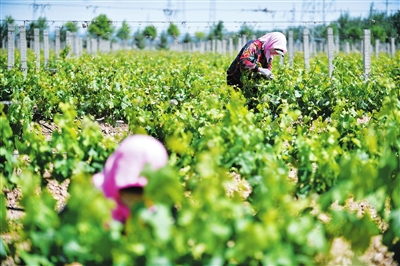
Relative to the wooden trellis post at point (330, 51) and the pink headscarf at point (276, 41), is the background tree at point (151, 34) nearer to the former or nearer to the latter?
the wooden trellis post at point (330, 51)

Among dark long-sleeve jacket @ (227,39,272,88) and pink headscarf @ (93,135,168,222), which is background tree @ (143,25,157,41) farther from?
pink headscarf @ (93,135,168,222)

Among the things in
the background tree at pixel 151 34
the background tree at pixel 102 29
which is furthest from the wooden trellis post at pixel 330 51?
the background tree at pixel 102 29

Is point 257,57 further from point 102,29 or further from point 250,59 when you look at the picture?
point 102,29

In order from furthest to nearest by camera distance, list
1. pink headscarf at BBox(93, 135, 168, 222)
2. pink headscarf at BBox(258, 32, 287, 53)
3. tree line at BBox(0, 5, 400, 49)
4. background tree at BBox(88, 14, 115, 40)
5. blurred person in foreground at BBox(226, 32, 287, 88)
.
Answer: tree line at BBox(0, 5, 400, 49), background tree at BBox(88, 14, 115, 40), blurred person in foreground at BBox(226, 32, 287, 88), pink headscarf at BBox(258, 32, 287, 53), pink headscarf at BBox(93, 135, 168, 222)

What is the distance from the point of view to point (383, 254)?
3.80m

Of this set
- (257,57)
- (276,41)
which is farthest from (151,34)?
(276,41)

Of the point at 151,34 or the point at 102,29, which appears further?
the point at 102,29

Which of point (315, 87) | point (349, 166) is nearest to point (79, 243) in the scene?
point (349, 166)

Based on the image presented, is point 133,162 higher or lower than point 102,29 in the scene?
lower

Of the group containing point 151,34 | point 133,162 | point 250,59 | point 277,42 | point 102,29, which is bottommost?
point 133,162

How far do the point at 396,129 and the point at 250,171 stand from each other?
1.23 m

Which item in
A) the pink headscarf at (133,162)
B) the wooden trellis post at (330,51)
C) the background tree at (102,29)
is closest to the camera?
the pink headscarf at (133,162)

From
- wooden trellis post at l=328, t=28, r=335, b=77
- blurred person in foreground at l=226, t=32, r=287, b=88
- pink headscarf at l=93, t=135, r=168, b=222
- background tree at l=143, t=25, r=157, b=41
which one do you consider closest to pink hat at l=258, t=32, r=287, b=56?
blurred person in foreground at l=226, t=32, r=287, b=88

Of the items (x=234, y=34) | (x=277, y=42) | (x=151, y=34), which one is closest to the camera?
(x=277, y=42)
